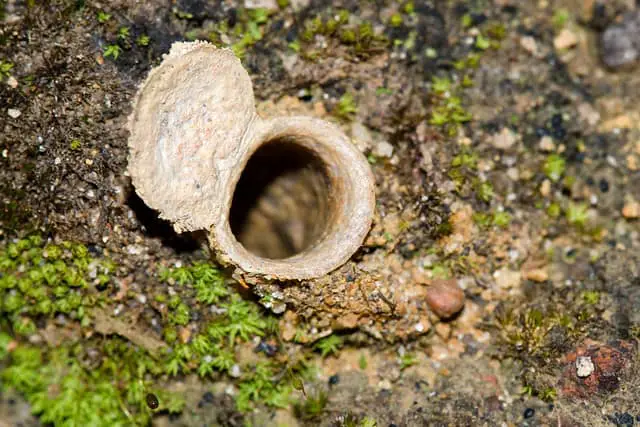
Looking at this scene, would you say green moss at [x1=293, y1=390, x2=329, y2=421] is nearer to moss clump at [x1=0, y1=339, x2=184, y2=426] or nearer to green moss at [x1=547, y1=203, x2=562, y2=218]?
moss clump at [x1=0, y1=339, x2=184, y2=426]

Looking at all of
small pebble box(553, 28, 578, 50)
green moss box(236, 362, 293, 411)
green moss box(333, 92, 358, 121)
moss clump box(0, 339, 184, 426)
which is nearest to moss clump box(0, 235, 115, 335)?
moss clump box(0, 339, 184, 426)

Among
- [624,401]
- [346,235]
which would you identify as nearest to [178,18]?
[346,235]

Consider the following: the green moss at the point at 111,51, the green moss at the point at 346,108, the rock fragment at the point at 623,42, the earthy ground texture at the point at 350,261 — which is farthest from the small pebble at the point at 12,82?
the rock fragment at the point at 623,42

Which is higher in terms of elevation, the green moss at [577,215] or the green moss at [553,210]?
the green moss at [553,210]

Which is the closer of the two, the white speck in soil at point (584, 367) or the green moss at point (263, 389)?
the white speck in soil at point (584, 367)

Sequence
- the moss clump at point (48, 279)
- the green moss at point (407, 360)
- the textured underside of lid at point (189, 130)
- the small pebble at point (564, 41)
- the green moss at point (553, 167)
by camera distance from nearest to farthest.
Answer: the textured underside of lid at point (189, 130), the moss clump at point (48, 279), the green moss at point (407, 360), the green moss at point (553, 167), the small pebble at point (564, 41)

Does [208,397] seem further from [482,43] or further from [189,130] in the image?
[482,43]

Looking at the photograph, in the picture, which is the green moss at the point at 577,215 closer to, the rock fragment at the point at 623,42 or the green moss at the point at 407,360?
the rock fragment at the point at 623,42
